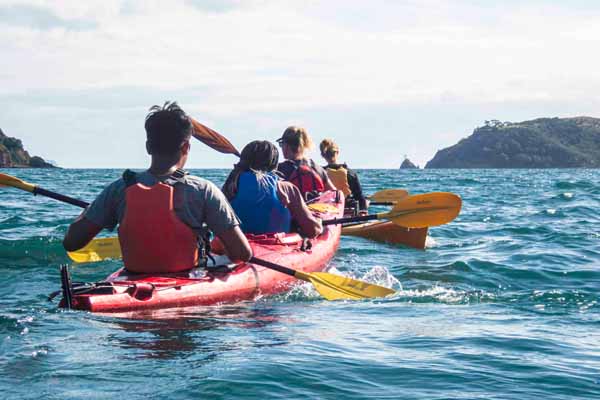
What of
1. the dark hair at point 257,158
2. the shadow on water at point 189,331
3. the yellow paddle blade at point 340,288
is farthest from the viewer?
the dark hair at point 257,158

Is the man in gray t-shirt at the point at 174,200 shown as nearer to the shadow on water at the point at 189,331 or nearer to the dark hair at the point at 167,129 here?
the dark hair at the point at 167,129

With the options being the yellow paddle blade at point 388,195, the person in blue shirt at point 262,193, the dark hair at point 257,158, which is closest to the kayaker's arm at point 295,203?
the person in blue shirt at point 262,193

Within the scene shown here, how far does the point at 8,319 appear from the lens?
5988mm

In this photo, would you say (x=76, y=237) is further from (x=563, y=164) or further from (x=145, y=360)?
(x=563, y=164)

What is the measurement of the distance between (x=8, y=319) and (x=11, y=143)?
5069 inches

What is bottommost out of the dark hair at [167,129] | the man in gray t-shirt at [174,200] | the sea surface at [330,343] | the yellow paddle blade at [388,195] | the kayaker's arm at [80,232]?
the sea surface at [330,343]

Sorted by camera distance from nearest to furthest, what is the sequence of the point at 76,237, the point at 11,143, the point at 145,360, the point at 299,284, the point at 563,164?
the point at 145,360, the point at 76,237, the point at 299,284, the point at 11,143, the point at 563,164

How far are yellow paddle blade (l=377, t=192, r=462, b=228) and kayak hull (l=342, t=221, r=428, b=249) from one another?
2.57m

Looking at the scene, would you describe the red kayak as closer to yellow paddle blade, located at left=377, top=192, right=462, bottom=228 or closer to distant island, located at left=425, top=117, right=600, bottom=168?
yellow paddle blade, located at left=377, top=192, right=462, bottom=228

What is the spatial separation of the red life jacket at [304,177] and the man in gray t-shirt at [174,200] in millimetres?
5215

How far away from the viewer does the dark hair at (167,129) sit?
5953mm

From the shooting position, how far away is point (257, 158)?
8.27 m

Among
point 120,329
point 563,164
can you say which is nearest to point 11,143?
point 563,164

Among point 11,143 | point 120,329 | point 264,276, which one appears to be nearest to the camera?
point 120,329
